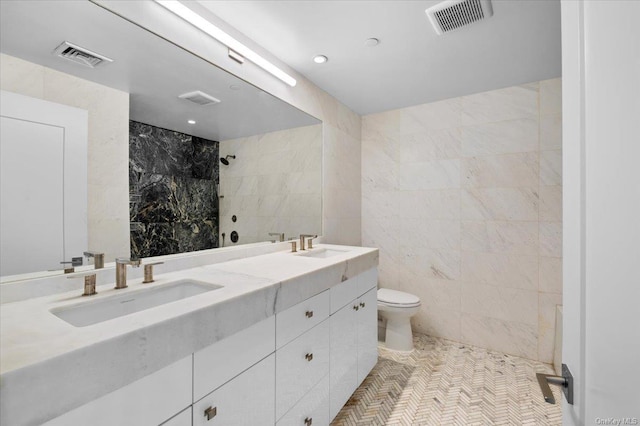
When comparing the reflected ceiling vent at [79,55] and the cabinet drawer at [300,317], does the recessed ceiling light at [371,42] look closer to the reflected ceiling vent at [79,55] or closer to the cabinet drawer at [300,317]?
the reflected ceiling vent at [79,55]

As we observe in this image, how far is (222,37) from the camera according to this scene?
1642 mm

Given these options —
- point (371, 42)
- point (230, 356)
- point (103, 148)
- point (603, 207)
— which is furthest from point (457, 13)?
point (230, 356)

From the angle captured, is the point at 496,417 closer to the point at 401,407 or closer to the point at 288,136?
the point at 401,407

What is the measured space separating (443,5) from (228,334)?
189 cm

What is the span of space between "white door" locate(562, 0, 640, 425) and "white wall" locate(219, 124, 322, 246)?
1626mm

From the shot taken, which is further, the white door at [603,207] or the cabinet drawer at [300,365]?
the cabinet drawer at [300,365]

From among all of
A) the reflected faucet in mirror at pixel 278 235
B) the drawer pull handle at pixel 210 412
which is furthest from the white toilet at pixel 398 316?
the drawer pull handle at pixel 210 412

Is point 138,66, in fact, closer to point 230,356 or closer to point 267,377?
point 230,356

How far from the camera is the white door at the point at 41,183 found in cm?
98

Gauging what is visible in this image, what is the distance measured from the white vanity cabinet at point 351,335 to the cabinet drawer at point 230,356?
542 mm

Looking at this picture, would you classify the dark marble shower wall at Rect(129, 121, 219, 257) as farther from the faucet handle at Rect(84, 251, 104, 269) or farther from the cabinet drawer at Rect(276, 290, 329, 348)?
the cabinet drawer at Rect(276, 290, 329, 348)

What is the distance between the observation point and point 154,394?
2.55 feet

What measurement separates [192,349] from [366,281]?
140cm

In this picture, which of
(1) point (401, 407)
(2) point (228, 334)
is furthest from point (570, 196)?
(1) point (401, 407)
